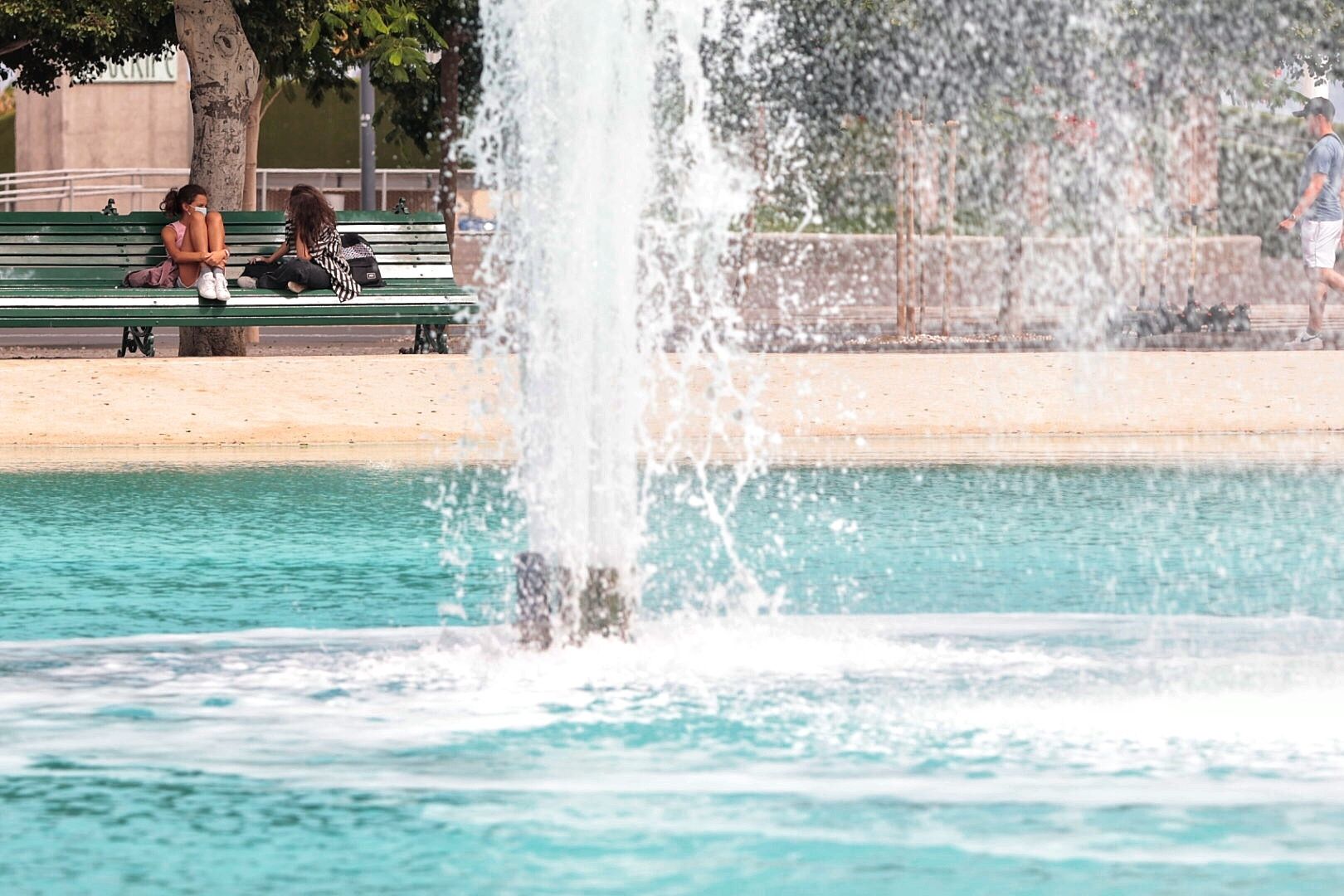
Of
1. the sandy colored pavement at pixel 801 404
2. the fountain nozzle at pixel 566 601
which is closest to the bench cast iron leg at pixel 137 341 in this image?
the sandy colored pavement at pixel 801 404

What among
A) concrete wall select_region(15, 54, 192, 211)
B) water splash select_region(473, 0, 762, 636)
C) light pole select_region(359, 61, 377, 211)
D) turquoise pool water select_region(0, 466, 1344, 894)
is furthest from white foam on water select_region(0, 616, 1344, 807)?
concrete wall select_region(15, 54, 192, 211)

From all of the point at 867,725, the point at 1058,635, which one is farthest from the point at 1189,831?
the point at 1058,635

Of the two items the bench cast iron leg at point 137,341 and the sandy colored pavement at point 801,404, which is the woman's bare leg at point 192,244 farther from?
the sandy colored pavement at point 801,404

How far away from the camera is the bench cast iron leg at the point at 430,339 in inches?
643

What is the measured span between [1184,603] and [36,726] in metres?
3.44

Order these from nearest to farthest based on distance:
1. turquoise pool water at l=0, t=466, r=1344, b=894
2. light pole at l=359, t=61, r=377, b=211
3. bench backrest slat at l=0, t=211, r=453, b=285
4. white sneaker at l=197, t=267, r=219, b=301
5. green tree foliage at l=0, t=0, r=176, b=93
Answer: turquoise pool water at l=0, t=466, r=1344, b=894 < white sneaker at l=197, t=267, r=219, b=301 < bench backrest slat at l=0, t=211, r=453, b=285 < green tree foliage at l=0, t=0, r=176, b=93 < light pole at l=359, t=61, r=377, b=211

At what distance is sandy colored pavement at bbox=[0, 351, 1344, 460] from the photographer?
42.8 ft

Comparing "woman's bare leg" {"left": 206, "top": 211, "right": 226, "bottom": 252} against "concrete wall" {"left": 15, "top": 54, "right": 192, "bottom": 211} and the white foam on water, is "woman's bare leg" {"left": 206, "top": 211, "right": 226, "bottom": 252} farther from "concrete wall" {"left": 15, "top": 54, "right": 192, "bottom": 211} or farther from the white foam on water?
"concrete wall" {"left": 15, "top": 54, "right": 192, "bottom": 211}

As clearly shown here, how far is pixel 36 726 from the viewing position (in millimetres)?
5883

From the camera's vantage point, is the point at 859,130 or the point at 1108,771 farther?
the point at 859,130

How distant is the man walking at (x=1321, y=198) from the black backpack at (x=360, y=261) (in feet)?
19.0

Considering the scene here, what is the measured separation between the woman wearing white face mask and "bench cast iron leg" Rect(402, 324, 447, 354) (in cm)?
129

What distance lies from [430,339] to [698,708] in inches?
415

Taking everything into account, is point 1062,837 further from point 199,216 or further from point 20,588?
point 199,216
